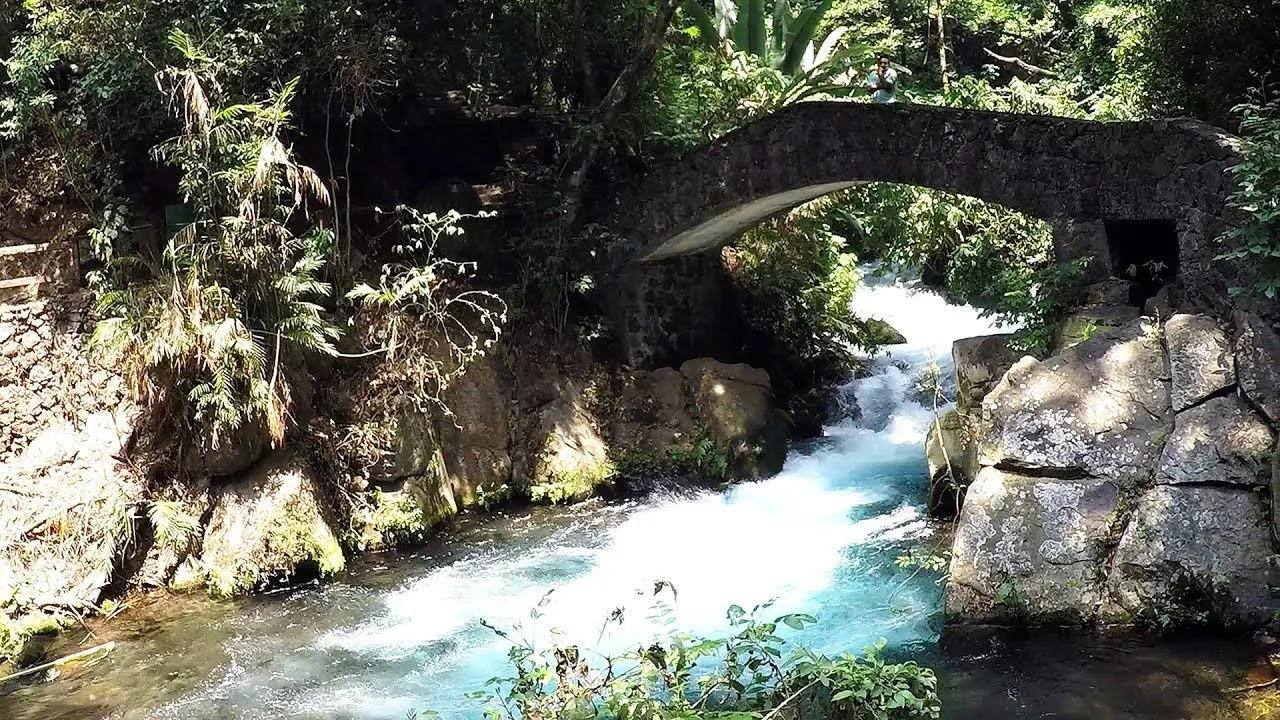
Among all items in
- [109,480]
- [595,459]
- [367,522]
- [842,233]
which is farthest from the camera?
[842,233]

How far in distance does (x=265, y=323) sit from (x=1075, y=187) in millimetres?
7432

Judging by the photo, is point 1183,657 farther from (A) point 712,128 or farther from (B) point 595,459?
(A) point 712,128

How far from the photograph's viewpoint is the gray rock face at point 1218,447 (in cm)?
711

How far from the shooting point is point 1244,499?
7012mm

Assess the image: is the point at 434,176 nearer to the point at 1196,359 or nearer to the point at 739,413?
the point at 739,413

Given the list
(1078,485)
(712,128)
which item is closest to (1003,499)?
(1078,485)

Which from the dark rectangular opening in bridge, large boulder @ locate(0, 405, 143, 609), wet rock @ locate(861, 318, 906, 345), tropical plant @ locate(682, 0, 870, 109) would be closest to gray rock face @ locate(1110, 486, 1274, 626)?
the dark rectangular opening in bridge

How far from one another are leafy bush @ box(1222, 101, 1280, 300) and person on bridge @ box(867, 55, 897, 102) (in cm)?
1200

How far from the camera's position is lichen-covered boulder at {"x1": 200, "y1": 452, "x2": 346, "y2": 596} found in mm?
9195

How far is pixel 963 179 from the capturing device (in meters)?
10.0

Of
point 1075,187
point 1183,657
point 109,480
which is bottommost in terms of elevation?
point 1183,657

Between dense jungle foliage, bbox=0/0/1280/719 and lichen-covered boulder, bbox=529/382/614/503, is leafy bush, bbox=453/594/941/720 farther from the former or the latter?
lichen-covered boulder, bbox=529/382/614/503

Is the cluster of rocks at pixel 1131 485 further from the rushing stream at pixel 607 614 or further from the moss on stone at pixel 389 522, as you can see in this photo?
the moss on stone at pixel 389 522

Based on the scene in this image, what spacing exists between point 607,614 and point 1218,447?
4.60 metres
